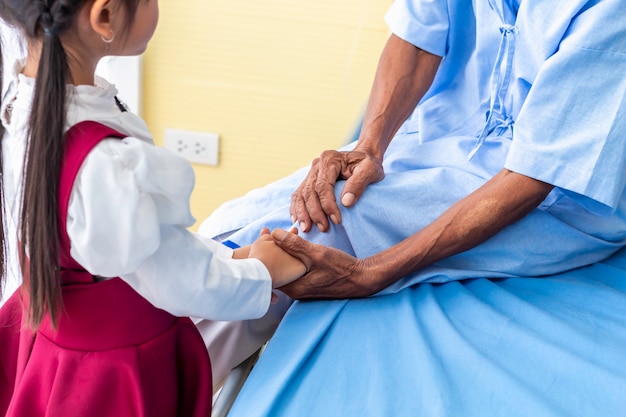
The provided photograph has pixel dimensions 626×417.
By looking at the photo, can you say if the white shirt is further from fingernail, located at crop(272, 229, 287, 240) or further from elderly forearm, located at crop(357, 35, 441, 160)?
elderly forearm, located at crop(357, 35, 441, 160)

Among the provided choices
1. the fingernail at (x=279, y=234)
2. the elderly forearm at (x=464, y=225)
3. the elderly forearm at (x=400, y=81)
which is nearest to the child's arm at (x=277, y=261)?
the fingernail at (x=279, y=234)

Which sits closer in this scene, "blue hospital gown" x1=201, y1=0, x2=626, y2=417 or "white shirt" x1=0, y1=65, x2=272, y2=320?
"white shirt" x1=0, y1=65, x2=272, y2=320

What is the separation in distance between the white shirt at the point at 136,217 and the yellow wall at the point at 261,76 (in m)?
1.56

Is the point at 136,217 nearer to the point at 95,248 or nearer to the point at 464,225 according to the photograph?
the point at 95,248

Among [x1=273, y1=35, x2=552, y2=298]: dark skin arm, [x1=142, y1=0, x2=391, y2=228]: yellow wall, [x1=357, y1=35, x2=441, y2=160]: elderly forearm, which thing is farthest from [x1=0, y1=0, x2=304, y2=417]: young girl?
[x1=142, y1=0, x2=391, y2=228]: yellow wall

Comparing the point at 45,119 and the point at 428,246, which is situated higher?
the point at 45,119

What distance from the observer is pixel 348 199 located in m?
1.24

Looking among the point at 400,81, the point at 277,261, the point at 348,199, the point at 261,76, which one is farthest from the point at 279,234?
the point at 261,76

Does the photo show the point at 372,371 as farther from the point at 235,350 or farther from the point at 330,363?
the point at 235,350

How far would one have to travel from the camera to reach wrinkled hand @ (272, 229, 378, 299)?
3.78 feet

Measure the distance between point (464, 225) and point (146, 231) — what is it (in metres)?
0.56

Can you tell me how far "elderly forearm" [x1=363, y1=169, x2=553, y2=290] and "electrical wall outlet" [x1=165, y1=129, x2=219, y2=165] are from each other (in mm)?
1482

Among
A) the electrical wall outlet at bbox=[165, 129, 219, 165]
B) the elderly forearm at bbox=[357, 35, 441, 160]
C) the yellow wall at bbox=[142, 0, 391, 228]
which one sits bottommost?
the electrical wall outlet at bbox=[165, 129, 219, 165]

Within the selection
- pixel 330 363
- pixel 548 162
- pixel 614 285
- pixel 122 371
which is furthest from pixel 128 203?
pixel 614 285
